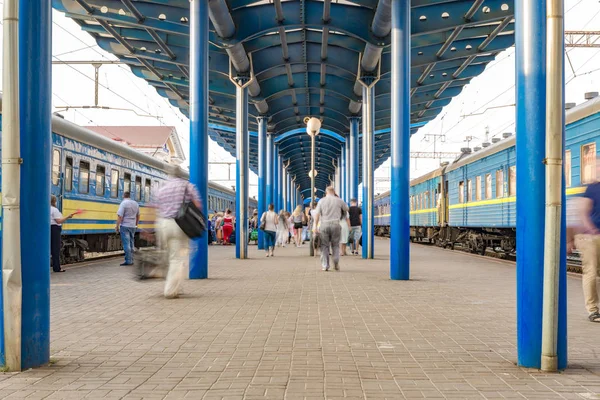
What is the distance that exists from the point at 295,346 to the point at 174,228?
12.8 ft

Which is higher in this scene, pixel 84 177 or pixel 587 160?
pixel 587 160

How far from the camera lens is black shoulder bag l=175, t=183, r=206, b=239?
9109 millimetres

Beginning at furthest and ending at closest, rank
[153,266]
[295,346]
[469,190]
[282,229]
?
[282,229] → [469,190] → [153,266] → [295,346]

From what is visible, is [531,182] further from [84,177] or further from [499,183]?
[499,183]

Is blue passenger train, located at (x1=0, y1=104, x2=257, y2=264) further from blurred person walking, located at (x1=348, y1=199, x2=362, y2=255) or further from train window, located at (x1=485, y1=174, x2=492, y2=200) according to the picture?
train window, located at (x1=485, y1=174, x2=492, y2=200)

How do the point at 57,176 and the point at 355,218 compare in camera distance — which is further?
the point at 355,218

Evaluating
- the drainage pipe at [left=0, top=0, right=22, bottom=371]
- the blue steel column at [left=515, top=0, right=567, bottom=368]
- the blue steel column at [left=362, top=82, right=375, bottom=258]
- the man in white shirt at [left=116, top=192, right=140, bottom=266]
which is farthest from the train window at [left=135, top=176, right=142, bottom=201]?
the blue steel column at [left=515, top=0, right=567, bottom=368]

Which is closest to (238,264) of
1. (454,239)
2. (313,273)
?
(313,273)

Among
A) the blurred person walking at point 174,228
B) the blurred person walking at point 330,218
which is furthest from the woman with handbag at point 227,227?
the blurred person walking at point 174,228

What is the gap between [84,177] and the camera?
1612 centimetres

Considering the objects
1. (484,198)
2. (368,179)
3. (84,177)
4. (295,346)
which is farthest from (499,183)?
(295,346)

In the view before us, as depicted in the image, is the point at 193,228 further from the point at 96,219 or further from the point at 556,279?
the point at 96,219

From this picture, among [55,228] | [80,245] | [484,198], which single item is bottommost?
[80,245]

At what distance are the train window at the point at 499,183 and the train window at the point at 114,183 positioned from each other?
36.0 feet
